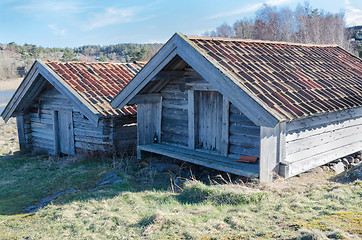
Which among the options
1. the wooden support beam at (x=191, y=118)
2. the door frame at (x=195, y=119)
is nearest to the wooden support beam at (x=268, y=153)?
the door frame at (x=195, y=119)

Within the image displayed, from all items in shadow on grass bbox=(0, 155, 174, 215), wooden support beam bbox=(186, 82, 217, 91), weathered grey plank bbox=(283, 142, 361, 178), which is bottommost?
shadow on grass bbox=(0, 155, 174, 215)

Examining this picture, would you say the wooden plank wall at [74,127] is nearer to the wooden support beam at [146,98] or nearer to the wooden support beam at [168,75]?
the wooden support beam at [146,98]

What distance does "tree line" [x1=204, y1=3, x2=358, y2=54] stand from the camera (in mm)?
50094

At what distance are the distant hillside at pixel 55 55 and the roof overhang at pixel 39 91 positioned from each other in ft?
147

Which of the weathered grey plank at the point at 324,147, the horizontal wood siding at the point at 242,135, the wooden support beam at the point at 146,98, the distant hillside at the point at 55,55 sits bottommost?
the weathered grey plank at the point at 324,147

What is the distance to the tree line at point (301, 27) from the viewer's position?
50.1m

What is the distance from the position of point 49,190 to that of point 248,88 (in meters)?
5.04

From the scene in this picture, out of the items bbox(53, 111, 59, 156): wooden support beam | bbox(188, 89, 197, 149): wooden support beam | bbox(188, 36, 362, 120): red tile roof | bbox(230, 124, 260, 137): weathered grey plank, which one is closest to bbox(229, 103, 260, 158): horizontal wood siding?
bbox(230, 124, 260, 137): weathered grey plank

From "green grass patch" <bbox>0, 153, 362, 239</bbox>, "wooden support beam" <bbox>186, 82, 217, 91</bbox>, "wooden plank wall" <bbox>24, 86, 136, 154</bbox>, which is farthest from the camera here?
"wooden plank wall" <bbox>24, 86, 136, 154</bbox>

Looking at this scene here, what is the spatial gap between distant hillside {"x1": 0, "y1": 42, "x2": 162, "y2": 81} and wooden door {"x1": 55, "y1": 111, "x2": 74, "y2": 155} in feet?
149

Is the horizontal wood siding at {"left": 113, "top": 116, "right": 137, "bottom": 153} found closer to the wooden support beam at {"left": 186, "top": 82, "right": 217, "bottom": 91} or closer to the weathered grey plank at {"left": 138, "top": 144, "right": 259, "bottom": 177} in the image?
the weathered grey plank at {"left": 138, "top": 144, "right": 259, "bottom": 177}

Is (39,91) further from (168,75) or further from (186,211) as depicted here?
(186,211)

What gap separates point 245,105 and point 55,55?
91.6 metres

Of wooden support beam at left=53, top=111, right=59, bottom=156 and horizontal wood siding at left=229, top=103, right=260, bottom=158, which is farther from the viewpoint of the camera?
wooden support beam at left=53, top=111, right=59, bottom=156
